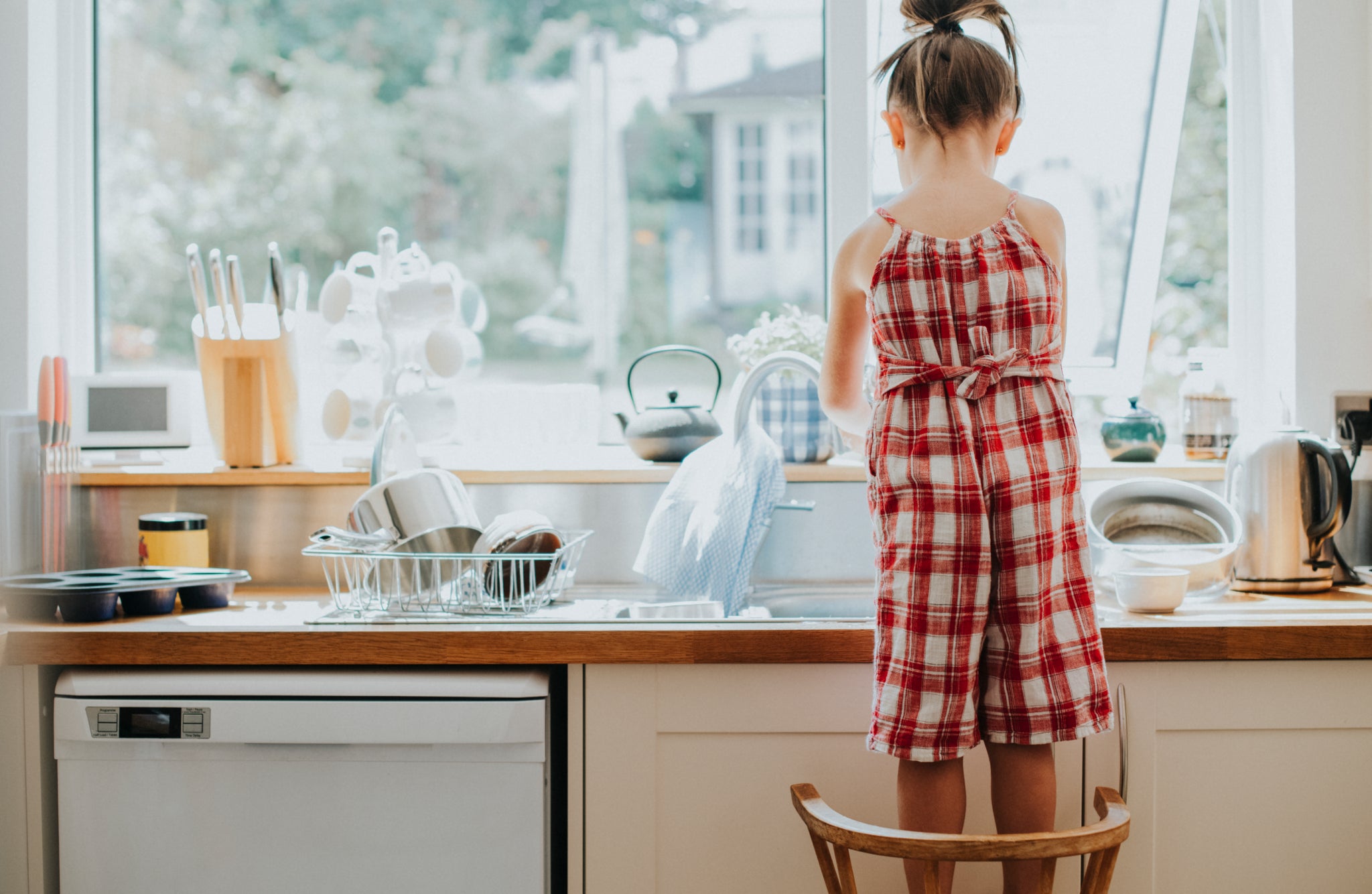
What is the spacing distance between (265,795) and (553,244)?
3.91ft

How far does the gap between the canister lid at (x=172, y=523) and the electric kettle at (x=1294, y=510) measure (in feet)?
5.22

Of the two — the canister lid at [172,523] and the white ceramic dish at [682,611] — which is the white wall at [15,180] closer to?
the canister lid at [172,523]

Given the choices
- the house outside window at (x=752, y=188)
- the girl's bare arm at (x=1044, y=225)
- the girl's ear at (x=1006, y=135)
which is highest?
the house outside window at (x=752, y=188)

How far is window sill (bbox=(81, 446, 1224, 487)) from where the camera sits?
5.72ft

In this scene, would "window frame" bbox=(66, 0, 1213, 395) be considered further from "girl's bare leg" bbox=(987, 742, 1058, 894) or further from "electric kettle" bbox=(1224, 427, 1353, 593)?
"girl's bare leg" bbox=(987, 742, 1058, 894)

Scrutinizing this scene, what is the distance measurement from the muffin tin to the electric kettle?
1.48 m

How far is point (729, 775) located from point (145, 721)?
2.26 feet

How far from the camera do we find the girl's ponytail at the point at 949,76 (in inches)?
42.8

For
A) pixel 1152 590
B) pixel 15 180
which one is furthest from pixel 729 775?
pixel 15 180

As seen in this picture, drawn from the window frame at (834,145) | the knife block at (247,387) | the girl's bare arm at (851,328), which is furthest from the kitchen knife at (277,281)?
the girl's bare arm at (851,328)

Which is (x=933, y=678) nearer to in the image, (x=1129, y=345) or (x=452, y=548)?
(x=452, y=548)

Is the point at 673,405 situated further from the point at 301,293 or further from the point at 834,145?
the point at 301,293

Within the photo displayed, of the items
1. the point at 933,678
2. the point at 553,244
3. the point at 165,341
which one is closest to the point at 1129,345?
the point at 553,244

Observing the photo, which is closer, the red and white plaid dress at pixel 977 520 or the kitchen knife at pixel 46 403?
the red and white plaid dress at pixel 977 520
